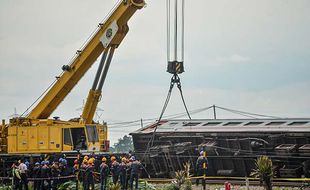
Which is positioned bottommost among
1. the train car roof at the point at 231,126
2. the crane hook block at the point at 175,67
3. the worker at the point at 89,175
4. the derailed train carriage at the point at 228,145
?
the worker at the point at 89,175

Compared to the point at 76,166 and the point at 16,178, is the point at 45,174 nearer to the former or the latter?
the point at 16,178

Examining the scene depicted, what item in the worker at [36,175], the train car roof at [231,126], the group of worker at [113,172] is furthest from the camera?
the train car roof at [231,126]

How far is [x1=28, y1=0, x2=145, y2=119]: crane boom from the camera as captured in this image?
3288cm

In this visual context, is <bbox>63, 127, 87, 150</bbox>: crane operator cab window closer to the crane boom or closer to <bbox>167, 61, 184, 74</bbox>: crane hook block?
the crane boom

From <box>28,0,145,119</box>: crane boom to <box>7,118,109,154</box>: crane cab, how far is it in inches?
47.6

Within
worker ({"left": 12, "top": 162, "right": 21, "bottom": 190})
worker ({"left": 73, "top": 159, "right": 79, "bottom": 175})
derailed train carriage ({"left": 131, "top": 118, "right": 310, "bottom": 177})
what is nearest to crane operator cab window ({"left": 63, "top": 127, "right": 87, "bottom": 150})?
worker ({"left": 73, "top": 159, "right": 79, "bottom": 175})

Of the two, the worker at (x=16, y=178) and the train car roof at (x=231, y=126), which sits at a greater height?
the train car roof at (x=231, y=126)

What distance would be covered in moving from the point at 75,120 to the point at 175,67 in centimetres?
833

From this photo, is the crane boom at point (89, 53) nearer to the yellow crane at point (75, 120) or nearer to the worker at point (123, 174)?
the yellow crane at point (75, 120)

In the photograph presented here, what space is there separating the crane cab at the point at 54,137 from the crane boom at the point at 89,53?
1.21 meters

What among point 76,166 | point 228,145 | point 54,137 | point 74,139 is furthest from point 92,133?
point 228,145

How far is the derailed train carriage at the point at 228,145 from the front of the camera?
31.0 metres

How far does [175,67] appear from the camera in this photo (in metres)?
29.1

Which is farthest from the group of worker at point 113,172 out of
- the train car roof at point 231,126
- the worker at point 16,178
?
the train car roof at point 231,126
